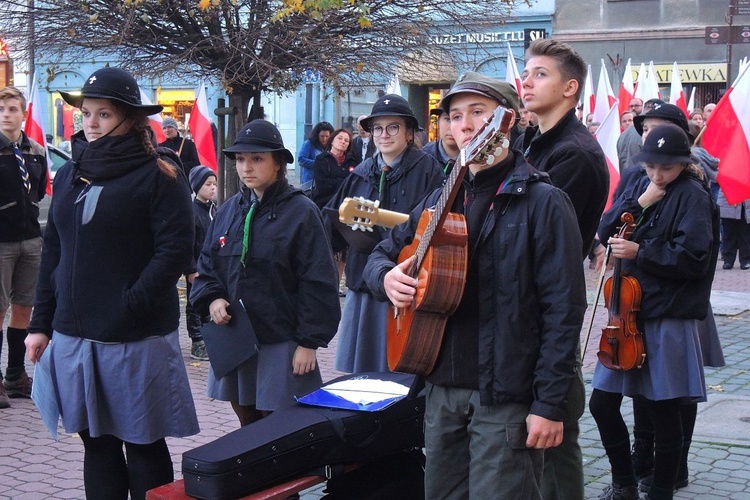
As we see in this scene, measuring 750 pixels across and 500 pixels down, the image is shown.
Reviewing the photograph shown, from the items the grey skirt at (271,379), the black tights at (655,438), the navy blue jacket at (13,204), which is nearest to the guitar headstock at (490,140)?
the grey skirt at (271,379)

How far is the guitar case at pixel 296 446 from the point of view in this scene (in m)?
3.99

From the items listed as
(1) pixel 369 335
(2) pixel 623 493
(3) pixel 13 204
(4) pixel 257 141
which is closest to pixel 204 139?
(3) pixel 13 204

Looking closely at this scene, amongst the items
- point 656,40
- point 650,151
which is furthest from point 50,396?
point 656,40

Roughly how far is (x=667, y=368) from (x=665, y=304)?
12.0 inches

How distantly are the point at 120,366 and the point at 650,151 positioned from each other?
8.72 ft

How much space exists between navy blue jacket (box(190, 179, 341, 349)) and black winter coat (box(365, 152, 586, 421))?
159 centimetres

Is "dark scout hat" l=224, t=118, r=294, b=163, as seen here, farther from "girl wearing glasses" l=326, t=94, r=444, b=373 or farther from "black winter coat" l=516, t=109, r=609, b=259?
"black winter coat" l=516, t=109, r=609, b=259

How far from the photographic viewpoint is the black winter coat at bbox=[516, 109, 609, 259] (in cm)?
392

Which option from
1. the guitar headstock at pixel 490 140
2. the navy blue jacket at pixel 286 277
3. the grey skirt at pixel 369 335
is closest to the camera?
the guitar headstock at pixel 490 140

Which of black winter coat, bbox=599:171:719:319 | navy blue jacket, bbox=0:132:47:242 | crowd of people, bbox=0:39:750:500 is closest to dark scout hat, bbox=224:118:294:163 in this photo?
crowd of people, bbox=0:39:750:500

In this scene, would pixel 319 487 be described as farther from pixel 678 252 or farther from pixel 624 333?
pixel 678 252

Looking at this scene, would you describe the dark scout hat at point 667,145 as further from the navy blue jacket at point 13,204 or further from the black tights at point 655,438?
the navy blue jacket at point 13,204

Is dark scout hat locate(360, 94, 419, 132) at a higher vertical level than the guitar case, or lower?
higher

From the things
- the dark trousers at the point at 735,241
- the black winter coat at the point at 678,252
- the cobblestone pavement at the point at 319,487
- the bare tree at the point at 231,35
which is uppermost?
the bare tree at the point at 231,35
